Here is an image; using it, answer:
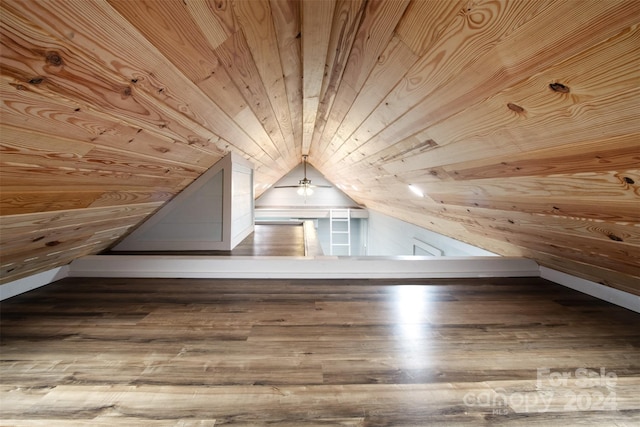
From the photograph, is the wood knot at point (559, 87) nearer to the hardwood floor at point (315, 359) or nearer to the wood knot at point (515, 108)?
the wood knot at point (515, 108)

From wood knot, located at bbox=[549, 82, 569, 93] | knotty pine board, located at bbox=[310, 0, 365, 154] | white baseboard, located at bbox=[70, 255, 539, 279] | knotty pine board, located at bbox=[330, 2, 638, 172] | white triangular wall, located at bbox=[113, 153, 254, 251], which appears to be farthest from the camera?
white triangular wall, located at bbox=[113, 153, 254, 251]

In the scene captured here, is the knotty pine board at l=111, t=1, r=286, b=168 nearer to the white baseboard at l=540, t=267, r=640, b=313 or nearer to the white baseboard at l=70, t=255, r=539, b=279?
the white baseboard at l=70, t=255, r=539, b=279

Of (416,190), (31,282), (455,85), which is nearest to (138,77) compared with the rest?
(455,85)

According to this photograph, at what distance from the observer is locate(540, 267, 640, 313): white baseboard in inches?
59.4

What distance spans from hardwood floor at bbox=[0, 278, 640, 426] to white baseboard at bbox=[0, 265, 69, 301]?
7 cm

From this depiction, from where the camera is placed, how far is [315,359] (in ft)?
3.43

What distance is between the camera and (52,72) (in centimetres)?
65

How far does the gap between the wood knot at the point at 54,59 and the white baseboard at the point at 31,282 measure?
175cm

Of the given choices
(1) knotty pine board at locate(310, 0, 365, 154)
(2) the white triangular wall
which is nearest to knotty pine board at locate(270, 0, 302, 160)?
(1) knotty pine board at locate(310, 0, 365, 154)

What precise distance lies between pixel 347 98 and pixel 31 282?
2.36 m

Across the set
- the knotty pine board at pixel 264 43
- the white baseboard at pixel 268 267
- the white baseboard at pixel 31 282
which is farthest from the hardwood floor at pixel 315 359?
the knotty pine board at pixel 264 43

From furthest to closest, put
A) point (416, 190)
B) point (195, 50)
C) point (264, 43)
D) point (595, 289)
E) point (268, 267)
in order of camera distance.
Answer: point (416, 190) < point (268, 267) < point (595, 289) < point (264, 43) < point (195, 50)

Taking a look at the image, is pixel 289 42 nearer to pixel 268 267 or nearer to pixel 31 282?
pixel 268 267

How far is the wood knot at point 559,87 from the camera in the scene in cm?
74
